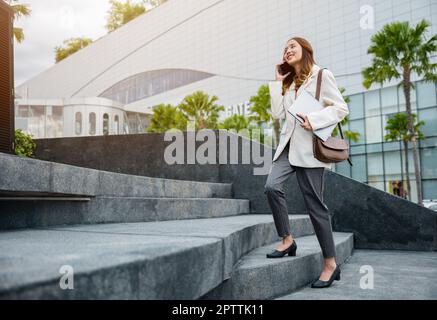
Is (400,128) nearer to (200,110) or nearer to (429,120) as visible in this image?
(429,120)

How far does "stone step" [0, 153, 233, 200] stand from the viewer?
262 cm

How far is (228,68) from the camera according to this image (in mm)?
48562

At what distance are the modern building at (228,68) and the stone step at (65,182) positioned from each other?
17173 mm

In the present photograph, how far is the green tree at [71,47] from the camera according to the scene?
7706 cm

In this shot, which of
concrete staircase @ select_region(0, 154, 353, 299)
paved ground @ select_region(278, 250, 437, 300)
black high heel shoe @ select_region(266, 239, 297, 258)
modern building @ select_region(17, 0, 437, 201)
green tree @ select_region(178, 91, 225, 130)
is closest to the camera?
concrete staircase @ select_region(0, 154, 353, 299)

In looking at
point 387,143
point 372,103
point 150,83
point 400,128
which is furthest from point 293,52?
point 150,83

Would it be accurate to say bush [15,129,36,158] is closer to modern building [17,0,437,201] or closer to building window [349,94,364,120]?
modern building [17,0,437,201]

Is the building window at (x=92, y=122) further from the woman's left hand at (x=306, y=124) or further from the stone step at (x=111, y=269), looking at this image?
the stone step at (x=111, y=269)

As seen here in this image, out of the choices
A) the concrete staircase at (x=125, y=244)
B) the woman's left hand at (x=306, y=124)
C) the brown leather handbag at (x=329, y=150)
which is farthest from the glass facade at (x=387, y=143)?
the woman's left hand at (x=306, y=124)

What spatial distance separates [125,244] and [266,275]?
1.23 metres

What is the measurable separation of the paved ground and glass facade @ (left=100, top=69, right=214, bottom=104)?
47760mm

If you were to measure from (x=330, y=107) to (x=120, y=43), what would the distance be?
65.4 metres

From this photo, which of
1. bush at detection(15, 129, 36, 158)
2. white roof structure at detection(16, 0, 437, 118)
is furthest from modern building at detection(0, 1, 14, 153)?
white roof structure at detection(16, 0, 437, 118)
